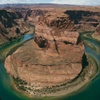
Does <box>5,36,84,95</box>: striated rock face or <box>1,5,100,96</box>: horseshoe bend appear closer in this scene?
<box>1,5,100,96</box>: horseshoe bend

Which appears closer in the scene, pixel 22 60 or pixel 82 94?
pixel 82 94

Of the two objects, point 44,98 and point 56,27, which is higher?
point 56,27

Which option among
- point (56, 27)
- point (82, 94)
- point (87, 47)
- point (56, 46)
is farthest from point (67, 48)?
point (87, 47)

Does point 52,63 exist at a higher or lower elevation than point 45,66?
higher

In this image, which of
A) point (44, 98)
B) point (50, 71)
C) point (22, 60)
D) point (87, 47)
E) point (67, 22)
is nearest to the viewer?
point (44, 98)

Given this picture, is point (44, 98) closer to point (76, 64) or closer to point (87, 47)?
point (76, 64)

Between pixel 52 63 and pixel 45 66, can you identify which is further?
pixel 52 63

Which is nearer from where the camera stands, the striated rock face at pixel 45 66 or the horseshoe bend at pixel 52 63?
the horseshoe bend at pixel 52 63

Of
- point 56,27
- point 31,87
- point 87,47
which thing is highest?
point 56,27
